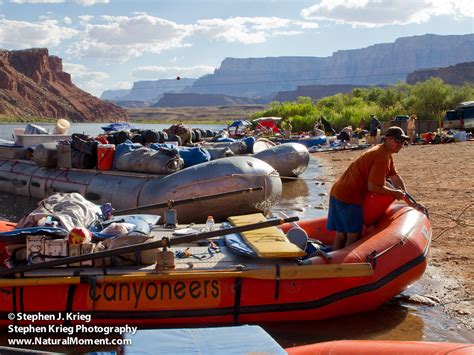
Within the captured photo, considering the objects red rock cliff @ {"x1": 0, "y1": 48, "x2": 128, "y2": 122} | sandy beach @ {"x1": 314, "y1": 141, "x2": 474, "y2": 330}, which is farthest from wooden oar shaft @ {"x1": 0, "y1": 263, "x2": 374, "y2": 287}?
red rock cliff @ {"x1": 0, "y1": 48, "x2": 128, "y2": 122}

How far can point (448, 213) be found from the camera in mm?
11305

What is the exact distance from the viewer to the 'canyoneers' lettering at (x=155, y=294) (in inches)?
246

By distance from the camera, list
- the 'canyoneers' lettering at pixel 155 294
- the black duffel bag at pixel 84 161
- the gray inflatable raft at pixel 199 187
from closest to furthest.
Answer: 1. the 'canyoneers' lettering at pixel 155 294
2. the gray inflatable raft at pixel 199 187
3. the black duffel bag at pixel 84 161

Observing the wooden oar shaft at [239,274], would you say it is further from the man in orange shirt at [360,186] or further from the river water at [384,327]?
the man in orange shirt at [360,186]

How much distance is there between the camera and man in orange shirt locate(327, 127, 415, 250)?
6.81 meters

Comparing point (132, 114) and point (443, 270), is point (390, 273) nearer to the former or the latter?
point (443, 270)

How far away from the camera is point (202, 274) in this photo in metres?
6.25

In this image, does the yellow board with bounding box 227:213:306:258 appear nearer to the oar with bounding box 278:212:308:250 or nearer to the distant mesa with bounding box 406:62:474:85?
the oar with bounding box 278:212:308:250

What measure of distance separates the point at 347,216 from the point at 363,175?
57 cm

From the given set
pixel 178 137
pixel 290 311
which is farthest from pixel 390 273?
pixel 178 137

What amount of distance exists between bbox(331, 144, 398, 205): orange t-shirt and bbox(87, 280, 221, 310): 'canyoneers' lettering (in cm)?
201

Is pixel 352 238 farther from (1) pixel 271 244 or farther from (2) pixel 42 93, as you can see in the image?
(2) pixel 42 93

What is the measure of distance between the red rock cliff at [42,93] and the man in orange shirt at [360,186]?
125 meters

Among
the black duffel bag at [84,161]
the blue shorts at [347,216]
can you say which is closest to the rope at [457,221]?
the blue shorts at [347,216]
